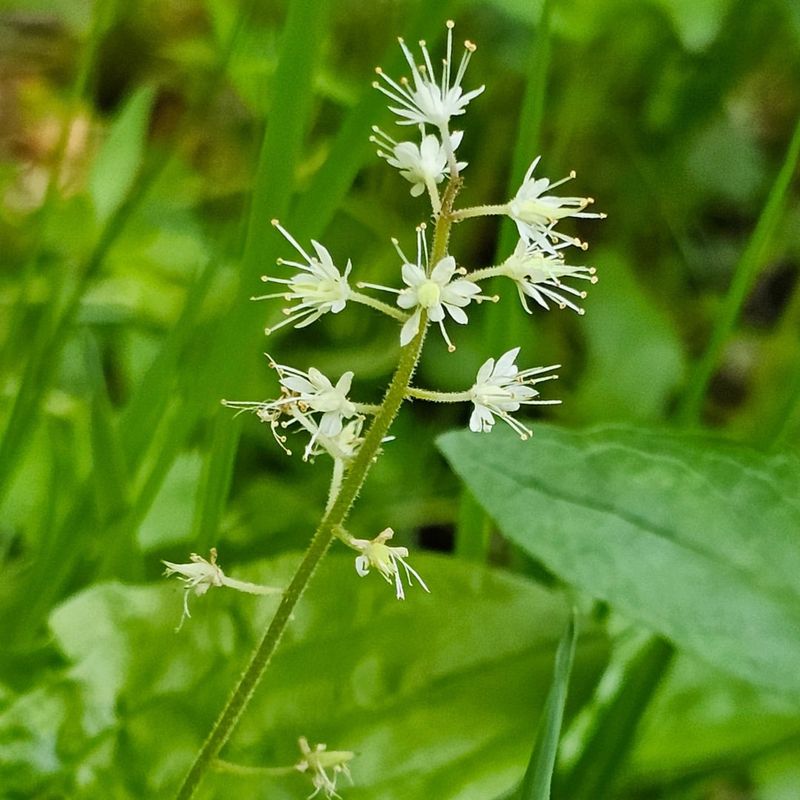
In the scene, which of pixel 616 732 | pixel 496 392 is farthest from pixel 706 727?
pixel 496 392

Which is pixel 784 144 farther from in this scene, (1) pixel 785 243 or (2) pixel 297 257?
(2) pixel 297 257

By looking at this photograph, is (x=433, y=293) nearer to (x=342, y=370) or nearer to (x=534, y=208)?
(x=534, y=208)

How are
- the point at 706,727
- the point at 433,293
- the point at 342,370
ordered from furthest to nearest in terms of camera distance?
1. the point at 342,370
2. the point at 706,727
3. the point at 433,293

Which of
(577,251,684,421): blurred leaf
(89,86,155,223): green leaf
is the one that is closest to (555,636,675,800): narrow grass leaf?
(577,251,684,421): blurred leaf

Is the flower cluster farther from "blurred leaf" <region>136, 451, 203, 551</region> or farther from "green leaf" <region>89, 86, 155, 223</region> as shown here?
"green leaf" <region>89, 86, 155, 223</region>

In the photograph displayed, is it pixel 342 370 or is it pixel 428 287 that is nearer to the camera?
pixel 428 287

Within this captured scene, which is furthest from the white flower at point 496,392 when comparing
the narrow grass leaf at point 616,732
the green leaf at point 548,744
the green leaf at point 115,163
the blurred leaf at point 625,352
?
the green leaf at point 115,163
